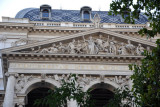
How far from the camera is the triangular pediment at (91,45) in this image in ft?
87.6

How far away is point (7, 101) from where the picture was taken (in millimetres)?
24156

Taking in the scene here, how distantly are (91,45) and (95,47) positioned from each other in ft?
1.16

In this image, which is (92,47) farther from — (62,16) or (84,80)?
(62,16)

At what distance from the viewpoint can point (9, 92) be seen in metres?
24.6

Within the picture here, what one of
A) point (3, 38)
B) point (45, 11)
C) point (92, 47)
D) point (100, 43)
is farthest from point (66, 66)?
point (45, 11)

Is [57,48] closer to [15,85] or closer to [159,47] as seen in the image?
[15,85]

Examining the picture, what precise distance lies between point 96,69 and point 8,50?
22.2 ft

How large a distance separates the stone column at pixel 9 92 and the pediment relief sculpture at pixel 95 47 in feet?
8.84

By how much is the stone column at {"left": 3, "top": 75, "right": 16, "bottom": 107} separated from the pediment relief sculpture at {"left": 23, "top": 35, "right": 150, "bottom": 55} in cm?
270

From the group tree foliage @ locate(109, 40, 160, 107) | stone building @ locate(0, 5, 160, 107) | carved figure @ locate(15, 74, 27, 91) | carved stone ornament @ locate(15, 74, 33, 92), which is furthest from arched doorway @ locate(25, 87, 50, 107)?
tree foliage @ locate(109, 40, 160, 107)

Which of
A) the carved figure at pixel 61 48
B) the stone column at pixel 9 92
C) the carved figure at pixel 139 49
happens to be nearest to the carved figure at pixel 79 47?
the carved figure at pixel 61 48

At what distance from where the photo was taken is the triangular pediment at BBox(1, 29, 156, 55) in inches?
1051

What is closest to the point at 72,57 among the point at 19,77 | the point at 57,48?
the point at 57,48

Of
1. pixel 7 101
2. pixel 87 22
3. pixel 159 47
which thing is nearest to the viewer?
pixel 159 47
